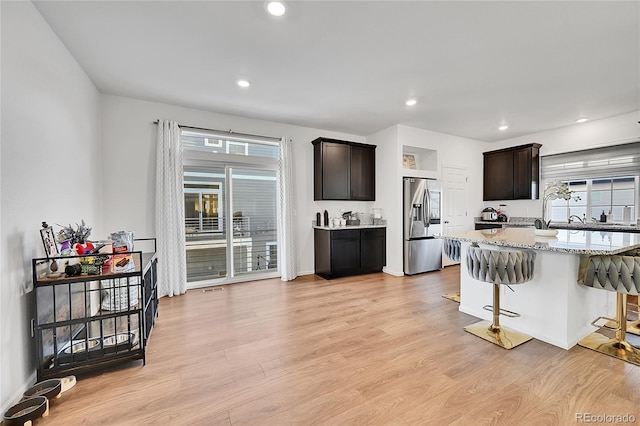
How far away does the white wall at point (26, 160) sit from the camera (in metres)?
1.63

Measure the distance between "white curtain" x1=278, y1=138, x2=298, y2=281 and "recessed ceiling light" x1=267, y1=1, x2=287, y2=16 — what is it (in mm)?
2564

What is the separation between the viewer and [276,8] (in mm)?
1949

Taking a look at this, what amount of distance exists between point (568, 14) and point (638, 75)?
191 centimetres

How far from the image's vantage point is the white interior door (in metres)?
5.44

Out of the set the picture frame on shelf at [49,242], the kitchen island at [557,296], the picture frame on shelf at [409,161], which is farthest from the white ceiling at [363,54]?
the kitchen island at [557,296]

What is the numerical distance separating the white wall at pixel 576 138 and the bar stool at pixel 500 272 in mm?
3774

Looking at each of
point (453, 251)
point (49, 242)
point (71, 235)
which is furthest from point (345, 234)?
point (49, 242)

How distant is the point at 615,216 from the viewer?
452 centimetres

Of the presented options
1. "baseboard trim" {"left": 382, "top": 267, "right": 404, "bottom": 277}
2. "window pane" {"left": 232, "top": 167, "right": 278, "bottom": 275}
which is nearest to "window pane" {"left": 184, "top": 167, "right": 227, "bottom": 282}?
"window pane" {"left": 232, "top": 167, "right": 278, "bottom": 275}

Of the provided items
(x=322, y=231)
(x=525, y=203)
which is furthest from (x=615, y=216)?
(x=322, y=231)

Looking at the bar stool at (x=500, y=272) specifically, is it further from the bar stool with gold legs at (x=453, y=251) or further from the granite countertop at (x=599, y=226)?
the granite countertop at (x=599, y=226)

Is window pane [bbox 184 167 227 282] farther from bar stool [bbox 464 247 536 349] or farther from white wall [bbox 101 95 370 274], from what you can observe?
bar stool [bbox 464 247 536 349]

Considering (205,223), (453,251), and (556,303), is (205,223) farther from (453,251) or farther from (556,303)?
(556,303)

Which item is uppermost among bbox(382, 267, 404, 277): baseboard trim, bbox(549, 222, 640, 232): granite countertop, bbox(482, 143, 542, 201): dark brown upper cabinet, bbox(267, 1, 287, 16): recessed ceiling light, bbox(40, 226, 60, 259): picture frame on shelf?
bbox(267, 1, 287, 16): recessed ceiling light
